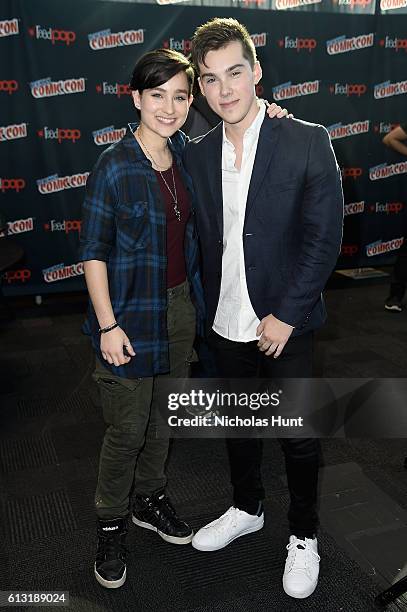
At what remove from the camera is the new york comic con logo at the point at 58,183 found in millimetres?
5340

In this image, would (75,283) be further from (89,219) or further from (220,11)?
(89,219)

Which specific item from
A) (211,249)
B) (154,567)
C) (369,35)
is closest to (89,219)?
(211,249)

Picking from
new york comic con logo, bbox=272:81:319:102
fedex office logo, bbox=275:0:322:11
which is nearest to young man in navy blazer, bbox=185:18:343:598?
new york comic con logo, bbox=272:81:319:102

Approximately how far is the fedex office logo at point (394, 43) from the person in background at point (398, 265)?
161cm

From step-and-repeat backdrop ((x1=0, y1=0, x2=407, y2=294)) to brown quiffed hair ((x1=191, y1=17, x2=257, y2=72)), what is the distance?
3.85m

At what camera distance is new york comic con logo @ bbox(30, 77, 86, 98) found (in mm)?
5145

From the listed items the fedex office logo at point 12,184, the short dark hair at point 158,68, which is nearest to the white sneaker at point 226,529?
the short dark hair at point 158,68

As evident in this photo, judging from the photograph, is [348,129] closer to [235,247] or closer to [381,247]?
[381,247]

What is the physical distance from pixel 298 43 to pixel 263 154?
462 cm

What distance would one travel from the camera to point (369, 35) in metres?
6.01

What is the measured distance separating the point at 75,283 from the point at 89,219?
3.97 meters

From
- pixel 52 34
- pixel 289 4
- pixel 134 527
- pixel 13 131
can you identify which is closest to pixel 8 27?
pixel 52 34

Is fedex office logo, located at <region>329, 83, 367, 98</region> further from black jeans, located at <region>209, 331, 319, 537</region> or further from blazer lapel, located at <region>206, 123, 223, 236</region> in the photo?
black jeans, located at <region>209, 331, 319, 537</region>

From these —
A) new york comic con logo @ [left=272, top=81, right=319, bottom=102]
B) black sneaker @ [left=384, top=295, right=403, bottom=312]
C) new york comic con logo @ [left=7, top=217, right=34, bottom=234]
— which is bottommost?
black sneaker @ [left=384, top=295, right=403, bottom=312]
